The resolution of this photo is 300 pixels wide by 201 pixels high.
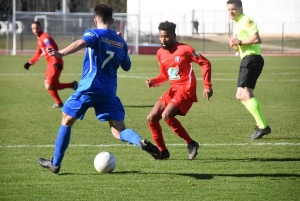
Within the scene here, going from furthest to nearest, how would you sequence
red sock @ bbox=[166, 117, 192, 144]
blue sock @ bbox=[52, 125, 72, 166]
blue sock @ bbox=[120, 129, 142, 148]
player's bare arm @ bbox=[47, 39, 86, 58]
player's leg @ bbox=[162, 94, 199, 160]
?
red sock @ bbox=[166, 117, 192, 144] → player's leg @ bbox=[162, 94, 199, 160] → blue sock @ bbox=[52, 125, 72, 166] → blue sock @ bbox=[120, 129, 142, 148] → player's bare arm @ bbox=[47, 39, 86, 58]

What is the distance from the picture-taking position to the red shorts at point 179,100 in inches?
316

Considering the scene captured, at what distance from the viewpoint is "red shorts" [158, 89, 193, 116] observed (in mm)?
8016

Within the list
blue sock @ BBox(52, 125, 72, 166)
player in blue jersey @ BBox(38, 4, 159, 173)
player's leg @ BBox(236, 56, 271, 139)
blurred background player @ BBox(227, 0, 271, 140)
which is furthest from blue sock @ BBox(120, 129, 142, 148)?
player's leg @ BBox(236, 56, 271, 139)

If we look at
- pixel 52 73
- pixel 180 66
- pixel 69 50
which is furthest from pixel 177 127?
pixel 52 73

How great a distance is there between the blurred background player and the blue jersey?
332cm

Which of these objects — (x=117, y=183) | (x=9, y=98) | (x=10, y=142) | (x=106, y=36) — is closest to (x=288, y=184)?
(x=117, y=183)

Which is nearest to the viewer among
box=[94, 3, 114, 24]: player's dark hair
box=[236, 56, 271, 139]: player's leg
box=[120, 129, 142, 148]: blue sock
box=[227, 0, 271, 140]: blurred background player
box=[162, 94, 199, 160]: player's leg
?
box=[120, 129, 142, 148]: blue sock

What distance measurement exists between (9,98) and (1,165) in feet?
28.5

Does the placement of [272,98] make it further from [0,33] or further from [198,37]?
[0,33]

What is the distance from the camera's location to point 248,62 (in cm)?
993

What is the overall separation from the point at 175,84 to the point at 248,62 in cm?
214

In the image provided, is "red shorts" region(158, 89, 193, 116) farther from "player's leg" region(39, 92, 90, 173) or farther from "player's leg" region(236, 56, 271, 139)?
"player's leg" region(236, 56, 271, 139)

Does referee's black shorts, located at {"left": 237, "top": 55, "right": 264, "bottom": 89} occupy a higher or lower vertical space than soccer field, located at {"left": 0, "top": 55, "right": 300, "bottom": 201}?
higher

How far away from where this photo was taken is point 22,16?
39906mm
